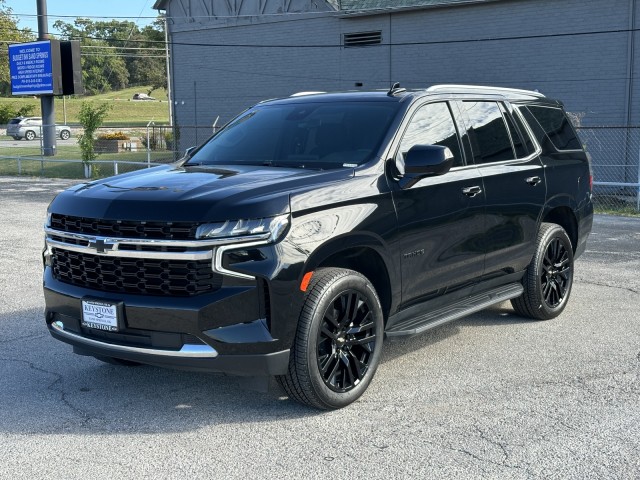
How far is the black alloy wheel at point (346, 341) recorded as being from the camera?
16.0 feet

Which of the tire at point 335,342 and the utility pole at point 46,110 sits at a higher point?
the utility pole at point 46,110

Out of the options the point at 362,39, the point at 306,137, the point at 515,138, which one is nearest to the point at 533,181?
the point at 515,138

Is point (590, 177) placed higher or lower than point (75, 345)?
higher

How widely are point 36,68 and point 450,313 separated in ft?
92.8

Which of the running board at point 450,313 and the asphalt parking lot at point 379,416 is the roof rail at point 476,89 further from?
the asphalt parking lot at point 379,416

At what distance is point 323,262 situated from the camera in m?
4.94

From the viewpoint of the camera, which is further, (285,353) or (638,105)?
(638,105)

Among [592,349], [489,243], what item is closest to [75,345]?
[489,243]

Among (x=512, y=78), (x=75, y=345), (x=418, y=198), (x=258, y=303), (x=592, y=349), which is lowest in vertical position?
(x=592, y=349)

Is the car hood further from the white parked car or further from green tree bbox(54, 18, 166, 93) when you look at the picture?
green tree bbox(54, 18, 166, 93)

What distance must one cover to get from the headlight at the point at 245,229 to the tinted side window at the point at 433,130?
4.40 feet

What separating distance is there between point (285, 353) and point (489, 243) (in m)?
2.25

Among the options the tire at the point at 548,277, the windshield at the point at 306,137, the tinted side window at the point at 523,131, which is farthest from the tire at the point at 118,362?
the tinted side window at the point at 523,131

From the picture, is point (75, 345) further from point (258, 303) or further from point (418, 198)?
point (418, 198)
